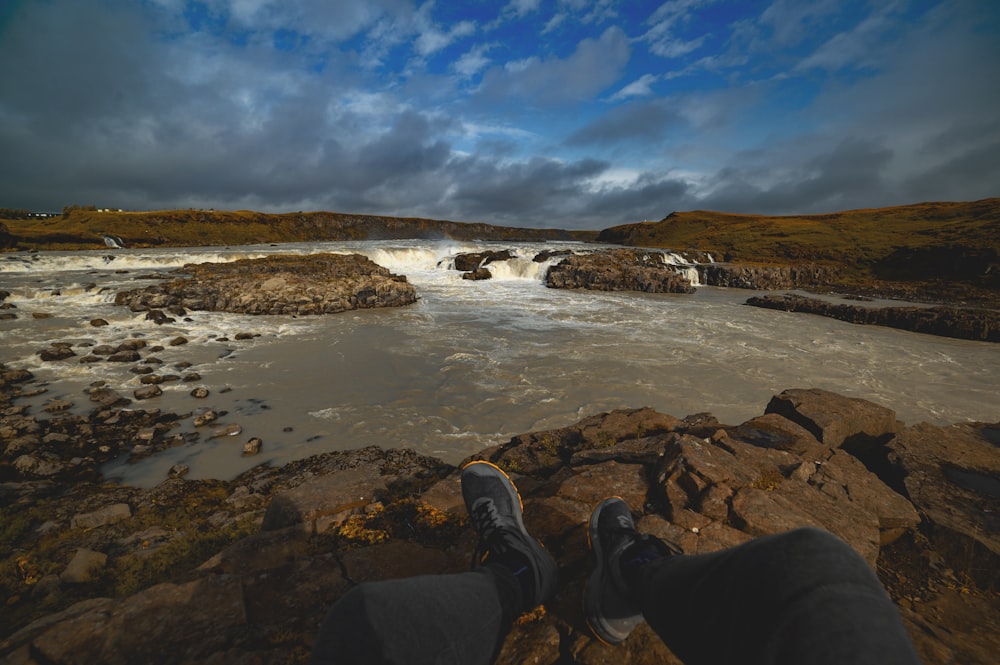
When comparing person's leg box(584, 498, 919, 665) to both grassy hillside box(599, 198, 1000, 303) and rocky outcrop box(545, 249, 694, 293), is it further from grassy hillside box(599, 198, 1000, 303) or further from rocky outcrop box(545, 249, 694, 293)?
grassy hillside box(599, 198, 1000, 303)

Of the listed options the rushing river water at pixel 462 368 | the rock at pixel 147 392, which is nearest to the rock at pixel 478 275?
the rushing river water at pixel 462 368

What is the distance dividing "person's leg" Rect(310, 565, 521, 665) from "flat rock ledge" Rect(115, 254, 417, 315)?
1995 centimetres

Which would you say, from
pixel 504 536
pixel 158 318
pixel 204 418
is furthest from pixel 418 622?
pixel 158 318

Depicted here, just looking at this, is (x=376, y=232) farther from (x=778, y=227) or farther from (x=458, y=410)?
(x=458, y=410)

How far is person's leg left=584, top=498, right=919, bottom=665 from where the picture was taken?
1.21m

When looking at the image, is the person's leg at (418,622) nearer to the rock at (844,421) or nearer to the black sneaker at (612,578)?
the black sneaker at (612,578)

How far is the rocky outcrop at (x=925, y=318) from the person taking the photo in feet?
57.6

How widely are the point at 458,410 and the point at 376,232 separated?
337 ft

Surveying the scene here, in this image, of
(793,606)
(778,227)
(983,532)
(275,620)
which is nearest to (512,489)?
(275,620)

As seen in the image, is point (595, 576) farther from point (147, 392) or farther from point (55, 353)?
point (55, 353)

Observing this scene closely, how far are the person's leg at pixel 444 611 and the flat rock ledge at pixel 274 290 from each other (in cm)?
1968

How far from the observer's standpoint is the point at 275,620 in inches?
97.7

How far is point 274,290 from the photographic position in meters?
20.4

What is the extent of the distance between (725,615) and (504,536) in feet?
5.15
